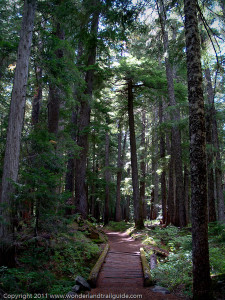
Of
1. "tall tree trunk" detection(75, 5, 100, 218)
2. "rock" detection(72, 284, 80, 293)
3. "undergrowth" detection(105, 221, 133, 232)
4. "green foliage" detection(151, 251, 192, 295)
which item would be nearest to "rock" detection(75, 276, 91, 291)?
"rock" detection(72, 284, 80, 293)

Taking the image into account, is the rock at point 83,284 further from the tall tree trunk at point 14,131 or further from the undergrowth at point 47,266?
the tall tree trunk at point 14,131

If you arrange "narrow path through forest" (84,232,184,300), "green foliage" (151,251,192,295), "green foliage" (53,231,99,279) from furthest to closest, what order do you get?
"green foliage" (53,231,99,279)
"green foliage" (151,251,192,295)
"narrow path through forest" (84,232,184,300)

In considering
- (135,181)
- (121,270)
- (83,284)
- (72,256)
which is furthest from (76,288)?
(135,181)

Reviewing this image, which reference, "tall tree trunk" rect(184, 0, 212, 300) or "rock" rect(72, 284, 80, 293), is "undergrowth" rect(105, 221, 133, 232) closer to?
"rock" rect(72, 284, 80, 293)

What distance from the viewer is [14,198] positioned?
6.34 meters

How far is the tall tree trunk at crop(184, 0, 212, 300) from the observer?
4629mm

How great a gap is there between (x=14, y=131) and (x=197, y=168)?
5.63 m

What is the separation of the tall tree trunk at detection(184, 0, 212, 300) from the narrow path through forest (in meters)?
0.97

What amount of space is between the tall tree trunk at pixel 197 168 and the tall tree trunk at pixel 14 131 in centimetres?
476

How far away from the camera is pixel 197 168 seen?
16.1 ft

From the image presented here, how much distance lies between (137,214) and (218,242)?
711 cm

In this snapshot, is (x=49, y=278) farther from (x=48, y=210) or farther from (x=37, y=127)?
(x=37, y=127)

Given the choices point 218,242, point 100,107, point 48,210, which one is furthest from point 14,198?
point 100,107

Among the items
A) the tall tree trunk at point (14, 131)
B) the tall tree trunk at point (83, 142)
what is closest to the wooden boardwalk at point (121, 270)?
the tall tree trunk at point (14, 131)
